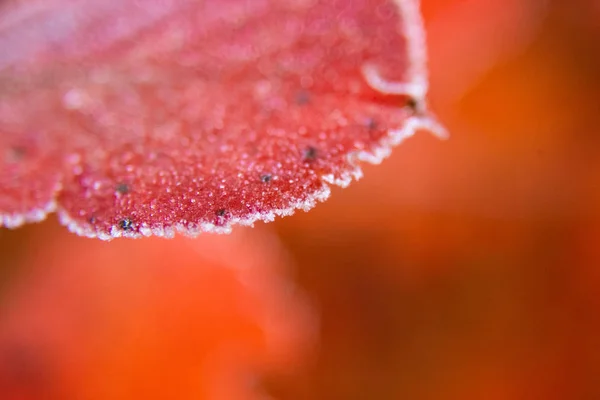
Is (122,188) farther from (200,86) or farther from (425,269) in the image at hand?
(425,269)

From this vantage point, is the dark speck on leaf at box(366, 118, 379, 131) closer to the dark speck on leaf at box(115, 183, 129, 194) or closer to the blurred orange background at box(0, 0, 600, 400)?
the dark speck on leaf at box(115, 183, 129, 194)

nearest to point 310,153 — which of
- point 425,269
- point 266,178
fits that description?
point 266,178

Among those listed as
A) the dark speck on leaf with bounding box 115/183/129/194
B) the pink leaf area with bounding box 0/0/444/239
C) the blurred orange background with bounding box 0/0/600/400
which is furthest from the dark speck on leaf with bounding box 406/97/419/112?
the blurred orange background with bounding box 0/0/600/400

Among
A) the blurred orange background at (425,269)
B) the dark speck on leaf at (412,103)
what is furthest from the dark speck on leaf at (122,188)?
→ the blurred orange background at (425,269)

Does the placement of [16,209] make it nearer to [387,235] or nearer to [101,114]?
[101,114]

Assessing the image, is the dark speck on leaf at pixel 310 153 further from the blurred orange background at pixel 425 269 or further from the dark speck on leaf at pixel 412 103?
the blurred orange background at pixel 425 269
